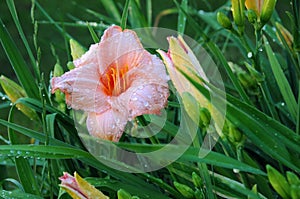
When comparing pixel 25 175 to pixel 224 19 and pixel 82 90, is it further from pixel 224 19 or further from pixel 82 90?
pixel 224 19

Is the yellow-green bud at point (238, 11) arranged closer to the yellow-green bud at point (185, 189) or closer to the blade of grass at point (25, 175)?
the yellow-green bud at point (185, 189)

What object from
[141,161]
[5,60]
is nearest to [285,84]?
[141,161]

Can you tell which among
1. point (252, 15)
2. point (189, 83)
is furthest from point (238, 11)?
point (189, 83)

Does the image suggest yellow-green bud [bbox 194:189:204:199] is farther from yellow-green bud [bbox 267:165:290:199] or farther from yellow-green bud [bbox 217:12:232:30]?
yellow-green bud [bbox 217:12:232:30]

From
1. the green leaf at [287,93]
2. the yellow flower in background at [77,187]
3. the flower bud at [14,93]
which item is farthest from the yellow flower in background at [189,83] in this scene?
the flower bud at [14,93]

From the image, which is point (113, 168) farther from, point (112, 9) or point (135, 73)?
point (112, 9)

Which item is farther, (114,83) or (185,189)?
(114,83)

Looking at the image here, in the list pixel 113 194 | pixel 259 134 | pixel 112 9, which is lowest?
pixel 113 194
